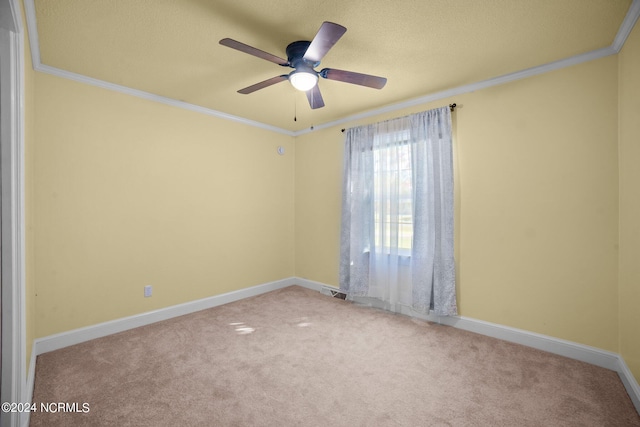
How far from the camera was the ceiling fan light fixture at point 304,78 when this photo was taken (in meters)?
2.11

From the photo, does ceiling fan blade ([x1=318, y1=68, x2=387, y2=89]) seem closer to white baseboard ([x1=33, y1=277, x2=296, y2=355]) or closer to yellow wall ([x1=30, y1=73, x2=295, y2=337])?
yellow wall ([x1=30, y1=73, x2=295, y2=337])

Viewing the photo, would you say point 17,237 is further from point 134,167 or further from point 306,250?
point 306,250

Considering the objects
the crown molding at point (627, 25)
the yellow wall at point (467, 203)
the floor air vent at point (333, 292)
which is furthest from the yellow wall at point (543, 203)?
the floor air vent at point (333, 292)

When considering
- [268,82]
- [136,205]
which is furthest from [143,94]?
[268,82]

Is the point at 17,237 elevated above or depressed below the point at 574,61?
below

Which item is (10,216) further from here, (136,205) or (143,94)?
(143,94)

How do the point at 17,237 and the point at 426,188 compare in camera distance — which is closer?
the point at 17,237

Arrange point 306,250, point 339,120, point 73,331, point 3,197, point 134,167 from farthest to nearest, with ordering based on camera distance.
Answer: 1. point 306,250
2. point 339,120
3. point 134,167
4. point 73,331
5. point 3,197

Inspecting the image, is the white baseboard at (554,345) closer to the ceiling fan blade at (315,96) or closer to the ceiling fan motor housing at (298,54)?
the ceiling fan blade at (315,96)

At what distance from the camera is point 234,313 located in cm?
342

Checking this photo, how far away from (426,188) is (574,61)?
158 cm

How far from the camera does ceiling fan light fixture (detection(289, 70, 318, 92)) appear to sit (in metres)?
2.11

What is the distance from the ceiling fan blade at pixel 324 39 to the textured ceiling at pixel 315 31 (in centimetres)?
Answer: 24

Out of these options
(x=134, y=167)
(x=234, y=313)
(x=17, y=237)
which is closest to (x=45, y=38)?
(x=134, y=167)
